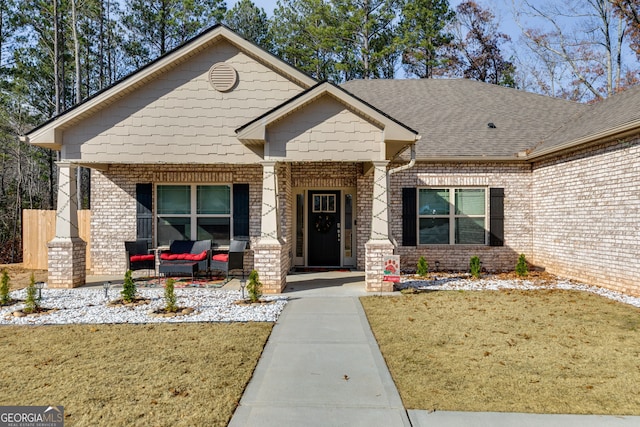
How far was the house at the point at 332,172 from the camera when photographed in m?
8.46

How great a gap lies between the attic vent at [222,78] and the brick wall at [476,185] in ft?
16.2

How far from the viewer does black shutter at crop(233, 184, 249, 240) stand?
10.7 meters

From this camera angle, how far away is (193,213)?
10.8 m

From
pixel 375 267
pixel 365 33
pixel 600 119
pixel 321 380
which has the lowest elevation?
pixel 321 380

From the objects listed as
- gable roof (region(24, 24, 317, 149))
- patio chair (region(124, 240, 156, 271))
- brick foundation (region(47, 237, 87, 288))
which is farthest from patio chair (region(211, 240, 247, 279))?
gable roof (region(24, 24, 317, 149))

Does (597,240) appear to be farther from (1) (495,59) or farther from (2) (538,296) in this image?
(1) (495,59)

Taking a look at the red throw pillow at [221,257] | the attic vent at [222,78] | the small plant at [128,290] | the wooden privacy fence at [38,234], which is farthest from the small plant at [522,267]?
the wooden privacy fence at [38,234]

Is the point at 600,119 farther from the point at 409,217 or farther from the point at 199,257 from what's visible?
the point at 199,257

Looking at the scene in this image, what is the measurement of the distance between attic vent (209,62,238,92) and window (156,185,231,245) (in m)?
2.63

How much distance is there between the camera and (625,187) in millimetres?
8375

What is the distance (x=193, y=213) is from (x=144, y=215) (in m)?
1.22

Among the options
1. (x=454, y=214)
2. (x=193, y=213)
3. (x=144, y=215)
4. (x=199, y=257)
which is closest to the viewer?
(x=199, y=257)

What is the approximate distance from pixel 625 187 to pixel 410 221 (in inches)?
190

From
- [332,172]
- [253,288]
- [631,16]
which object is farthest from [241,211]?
[631,16]
